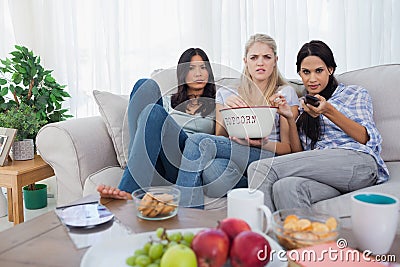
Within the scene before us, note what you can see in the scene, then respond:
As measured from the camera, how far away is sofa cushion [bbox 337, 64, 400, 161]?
6.09 feet

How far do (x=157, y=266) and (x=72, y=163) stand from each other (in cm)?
124

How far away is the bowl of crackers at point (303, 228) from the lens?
0.84 metres

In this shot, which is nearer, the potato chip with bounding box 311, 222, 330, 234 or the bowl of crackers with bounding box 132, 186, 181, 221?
the potato chip with bounding box 311, 222, 330, 234

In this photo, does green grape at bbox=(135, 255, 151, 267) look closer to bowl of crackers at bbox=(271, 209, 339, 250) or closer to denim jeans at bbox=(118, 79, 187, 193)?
bowl of crackers at bbox=(271, 209, 339, 250)

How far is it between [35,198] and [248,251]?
219cm

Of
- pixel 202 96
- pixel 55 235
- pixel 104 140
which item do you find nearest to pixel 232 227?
pixel 55 235

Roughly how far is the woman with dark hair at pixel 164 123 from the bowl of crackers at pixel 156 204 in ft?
0.54

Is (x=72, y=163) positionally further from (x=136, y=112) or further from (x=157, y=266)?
(x=157, y=266)

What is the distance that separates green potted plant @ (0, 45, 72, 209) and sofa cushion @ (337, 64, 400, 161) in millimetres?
1697

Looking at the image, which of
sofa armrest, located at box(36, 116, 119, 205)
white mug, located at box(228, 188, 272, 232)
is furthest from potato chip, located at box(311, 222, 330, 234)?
sofa armrest, located at box(36, 116, 119, 205)

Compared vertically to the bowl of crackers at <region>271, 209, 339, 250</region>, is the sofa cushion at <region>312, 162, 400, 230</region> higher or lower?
lower

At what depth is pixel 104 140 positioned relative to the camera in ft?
6.64

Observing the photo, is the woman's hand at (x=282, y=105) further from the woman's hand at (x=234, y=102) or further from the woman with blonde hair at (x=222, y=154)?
the woman's hand at (x=234, y=102)

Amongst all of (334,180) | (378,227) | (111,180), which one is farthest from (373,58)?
(378,227)
